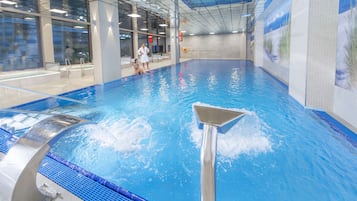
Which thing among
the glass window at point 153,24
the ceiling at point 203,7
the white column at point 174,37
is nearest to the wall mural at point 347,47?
the ceiling at point 203,7

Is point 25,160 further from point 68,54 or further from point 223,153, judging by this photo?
point 68,54

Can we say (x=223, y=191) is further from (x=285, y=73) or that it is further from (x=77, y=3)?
(x=77, y=3)

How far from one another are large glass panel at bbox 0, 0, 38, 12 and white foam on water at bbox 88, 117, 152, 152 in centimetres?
768

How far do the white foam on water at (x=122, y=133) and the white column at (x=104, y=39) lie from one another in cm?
425

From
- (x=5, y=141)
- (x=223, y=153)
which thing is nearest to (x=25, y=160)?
(x=5, y=141)

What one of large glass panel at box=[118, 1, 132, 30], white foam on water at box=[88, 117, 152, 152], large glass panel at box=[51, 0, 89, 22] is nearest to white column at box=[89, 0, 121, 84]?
large glass panel at box=[51, 0, 89, 22]

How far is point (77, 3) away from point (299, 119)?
12.0 m

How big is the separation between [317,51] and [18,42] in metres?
10.7

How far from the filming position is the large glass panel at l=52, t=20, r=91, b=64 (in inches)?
451

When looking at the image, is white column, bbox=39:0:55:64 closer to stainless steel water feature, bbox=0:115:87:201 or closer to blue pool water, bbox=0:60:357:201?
blue pool water, bbox=0:60:357:201

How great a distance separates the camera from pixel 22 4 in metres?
9.48

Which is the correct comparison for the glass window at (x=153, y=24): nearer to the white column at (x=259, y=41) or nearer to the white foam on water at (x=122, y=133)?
the white column at (x=259, y=41)

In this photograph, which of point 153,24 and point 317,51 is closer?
point 317,51

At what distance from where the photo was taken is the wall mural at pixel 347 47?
3.36 m
